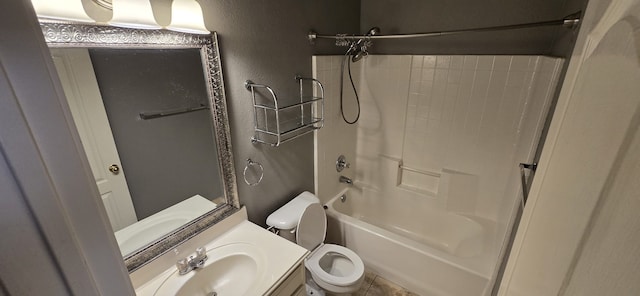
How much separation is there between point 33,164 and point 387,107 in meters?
2.28

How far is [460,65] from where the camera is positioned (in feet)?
6.30

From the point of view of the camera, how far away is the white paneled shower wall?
5.81ft

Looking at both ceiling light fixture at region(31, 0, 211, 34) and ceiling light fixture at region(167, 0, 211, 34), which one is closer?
ceiling light fixture at region(31, 0, 211, 34)

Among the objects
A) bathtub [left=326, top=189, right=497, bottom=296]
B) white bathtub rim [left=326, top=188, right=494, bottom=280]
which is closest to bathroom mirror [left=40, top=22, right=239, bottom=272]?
white bathtub rim [left=326, top=188, right=494, bottom=280]

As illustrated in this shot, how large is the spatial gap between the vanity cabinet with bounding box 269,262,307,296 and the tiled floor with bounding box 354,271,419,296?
84 centimetres

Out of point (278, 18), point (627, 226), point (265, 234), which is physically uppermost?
point (278, 18)

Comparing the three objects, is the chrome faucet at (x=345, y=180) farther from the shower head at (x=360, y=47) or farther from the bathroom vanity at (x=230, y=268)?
the bathroom vanity at (x=230, y=268)

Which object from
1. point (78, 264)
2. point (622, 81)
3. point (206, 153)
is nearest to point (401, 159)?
point (206, 153)

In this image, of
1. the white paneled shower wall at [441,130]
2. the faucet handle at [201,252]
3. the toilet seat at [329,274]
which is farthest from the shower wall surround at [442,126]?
the faucet handle at [201,252]

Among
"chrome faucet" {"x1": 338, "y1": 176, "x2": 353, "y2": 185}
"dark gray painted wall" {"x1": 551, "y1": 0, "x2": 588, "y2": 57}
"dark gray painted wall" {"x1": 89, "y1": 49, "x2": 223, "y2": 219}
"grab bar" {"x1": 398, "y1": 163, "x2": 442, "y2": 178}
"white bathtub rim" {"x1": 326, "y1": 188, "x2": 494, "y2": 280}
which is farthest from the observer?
"chrome faucet" {"x1": 338, "y1": 176, "x2": 353, "y2": 185}

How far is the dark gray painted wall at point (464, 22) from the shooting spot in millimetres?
1646

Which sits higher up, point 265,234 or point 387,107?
point 387,107

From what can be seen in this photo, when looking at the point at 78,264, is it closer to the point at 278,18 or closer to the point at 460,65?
the point at 278,18

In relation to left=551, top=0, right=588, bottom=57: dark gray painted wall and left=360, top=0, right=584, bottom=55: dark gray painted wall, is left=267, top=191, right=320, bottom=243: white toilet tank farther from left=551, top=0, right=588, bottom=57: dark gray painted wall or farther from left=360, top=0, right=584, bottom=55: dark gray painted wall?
left=551, top=0, right=588, bottom=57: dark gray painted wall
